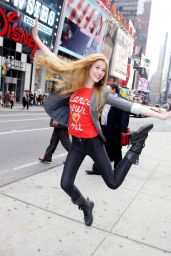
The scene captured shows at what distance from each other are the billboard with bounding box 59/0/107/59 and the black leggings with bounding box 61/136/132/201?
3472cm

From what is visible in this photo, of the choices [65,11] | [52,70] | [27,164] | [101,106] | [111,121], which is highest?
[65,11]

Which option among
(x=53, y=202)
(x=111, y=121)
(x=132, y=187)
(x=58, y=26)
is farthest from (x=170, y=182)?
(x=58, y=26)

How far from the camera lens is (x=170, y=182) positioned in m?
6.41

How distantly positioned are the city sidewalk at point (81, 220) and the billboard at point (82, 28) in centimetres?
3330

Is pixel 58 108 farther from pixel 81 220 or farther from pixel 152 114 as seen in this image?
pixel 81 220

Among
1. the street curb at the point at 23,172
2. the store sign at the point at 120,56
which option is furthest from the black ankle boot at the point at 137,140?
the store sign at the point at 120,56

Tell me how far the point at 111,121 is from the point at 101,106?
303 cm

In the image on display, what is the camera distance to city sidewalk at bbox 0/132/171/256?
3.36 metres

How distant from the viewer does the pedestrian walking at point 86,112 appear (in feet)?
10.6

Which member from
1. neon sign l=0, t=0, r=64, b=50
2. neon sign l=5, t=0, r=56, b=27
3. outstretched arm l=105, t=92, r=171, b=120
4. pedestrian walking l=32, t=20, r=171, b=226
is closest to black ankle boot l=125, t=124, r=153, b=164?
pedestrian walking l=32, t=20, r=171, b=226

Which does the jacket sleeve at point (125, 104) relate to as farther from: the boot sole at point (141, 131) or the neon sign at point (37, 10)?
the neon sign at point (37, 10)

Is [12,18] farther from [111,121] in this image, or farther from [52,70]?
[52,70]

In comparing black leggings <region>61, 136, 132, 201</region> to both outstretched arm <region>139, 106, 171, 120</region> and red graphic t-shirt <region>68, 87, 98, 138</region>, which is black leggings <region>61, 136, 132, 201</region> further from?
outstretched arm <region>139, 106, 171, 120</region>

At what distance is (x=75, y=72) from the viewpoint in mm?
3367
